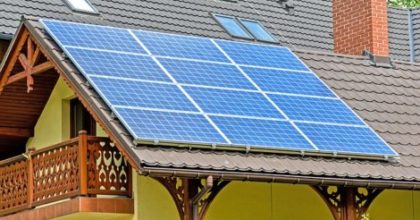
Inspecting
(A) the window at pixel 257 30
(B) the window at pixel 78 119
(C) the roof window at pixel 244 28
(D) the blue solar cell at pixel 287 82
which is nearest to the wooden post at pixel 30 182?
(B) the window at pixel 78 119

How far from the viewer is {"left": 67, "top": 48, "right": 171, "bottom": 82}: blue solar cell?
20922 mm

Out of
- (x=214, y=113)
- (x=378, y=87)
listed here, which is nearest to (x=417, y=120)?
(x=378, y=87)

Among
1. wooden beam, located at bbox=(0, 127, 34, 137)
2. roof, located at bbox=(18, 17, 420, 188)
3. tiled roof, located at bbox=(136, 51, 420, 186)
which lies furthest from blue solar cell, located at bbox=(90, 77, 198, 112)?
wooden beam, located at bbox=(0, 127, 34, 137)

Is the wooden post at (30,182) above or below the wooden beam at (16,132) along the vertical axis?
below

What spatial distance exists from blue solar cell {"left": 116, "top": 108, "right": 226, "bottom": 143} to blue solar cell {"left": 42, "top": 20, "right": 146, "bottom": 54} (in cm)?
Answer: 202

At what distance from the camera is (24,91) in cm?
2338

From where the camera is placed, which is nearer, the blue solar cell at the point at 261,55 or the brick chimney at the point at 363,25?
the blue solar cell at the point at 261,55

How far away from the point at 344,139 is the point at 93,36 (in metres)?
4.19

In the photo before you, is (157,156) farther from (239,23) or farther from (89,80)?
(239,23)

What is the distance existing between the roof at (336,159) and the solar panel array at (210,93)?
0.52 feet

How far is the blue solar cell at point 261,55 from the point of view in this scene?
23.5 m

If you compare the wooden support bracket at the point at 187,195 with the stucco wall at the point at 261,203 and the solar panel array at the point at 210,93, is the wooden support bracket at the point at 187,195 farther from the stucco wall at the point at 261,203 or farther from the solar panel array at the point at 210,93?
the stucco wall at the point at 261,203

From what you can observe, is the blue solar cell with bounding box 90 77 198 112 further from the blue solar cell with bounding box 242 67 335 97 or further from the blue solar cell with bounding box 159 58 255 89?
the blue solar cell with bounding box 242 67 335 97

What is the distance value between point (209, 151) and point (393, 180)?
2999mm
